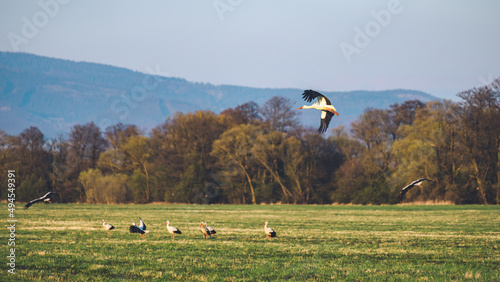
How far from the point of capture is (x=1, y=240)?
19000 millimetres

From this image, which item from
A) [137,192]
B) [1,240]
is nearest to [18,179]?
[137,192]

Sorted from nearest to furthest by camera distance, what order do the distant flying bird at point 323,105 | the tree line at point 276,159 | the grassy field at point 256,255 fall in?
the grassy field at point 256,255, the distant flying bird at point 323,105, the tree line at point 276,159

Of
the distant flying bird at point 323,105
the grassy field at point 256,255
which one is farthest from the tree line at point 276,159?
the distant flying bird at point 323,105

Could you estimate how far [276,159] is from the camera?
65938 millimetres

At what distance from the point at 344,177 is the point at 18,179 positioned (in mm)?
41035

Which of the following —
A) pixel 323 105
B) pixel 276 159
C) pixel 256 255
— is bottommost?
pixel 256 255

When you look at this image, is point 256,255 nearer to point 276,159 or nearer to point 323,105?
point 323,105

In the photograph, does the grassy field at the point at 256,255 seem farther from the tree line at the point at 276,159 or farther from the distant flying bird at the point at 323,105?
the tree line at the point at 276,159

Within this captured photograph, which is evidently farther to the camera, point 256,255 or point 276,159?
point 276,159

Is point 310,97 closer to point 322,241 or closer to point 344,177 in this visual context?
point 322,241

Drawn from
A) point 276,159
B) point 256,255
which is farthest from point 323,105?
point 276,159

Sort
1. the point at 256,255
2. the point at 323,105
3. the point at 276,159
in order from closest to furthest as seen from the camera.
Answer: the point at 256,255 < the point at 323,105 < the point at 276,159

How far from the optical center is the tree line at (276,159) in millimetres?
56594

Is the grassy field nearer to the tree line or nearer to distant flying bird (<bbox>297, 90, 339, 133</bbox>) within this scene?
distant flying bird (<bbox>297, 90, 339, 133</bbox>)
